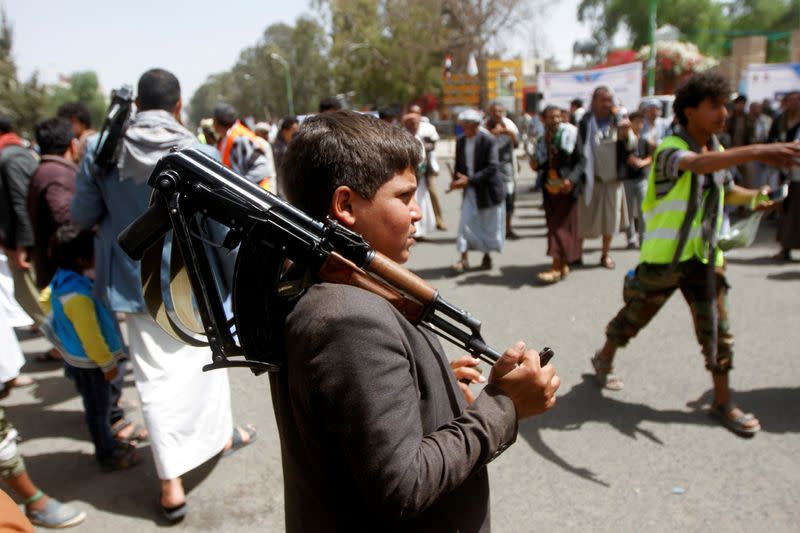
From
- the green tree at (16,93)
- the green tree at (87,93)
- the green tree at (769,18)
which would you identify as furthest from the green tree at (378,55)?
the green tree at (87,93)

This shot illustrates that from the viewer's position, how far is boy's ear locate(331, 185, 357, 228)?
1.20 m

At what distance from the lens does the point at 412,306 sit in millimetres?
1180

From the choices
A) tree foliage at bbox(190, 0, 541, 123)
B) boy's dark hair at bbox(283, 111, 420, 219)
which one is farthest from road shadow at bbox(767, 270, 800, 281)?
tree foliage at bbox(190, 0, 541, 123)

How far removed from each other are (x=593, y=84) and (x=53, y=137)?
11.1m

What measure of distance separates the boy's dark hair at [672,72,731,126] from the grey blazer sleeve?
278 centimetres

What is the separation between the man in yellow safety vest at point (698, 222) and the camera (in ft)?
10.4

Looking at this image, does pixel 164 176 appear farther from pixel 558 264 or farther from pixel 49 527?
pixel 558 264

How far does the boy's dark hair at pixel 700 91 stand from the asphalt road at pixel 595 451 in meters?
1.77

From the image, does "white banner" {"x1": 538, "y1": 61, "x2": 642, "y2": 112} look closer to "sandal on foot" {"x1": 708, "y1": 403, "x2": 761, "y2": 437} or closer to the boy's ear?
"sandal on foot" {"x1": 708, "y1": 403, "x2": 761, "y2": 437}

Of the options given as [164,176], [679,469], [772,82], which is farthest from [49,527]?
[772,82]

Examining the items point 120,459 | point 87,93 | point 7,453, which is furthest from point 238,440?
point 87,93

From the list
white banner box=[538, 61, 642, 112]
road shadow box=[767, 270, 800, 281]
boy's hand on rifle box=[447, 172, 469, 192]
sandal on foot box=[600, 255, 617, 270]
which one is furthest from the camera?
white banner box=[538, 61, 642, 112]

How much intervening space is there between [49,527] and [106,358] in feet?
2.71

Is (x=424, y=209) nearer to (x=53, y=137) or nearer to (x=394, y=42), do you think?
(x=53, y=137)
